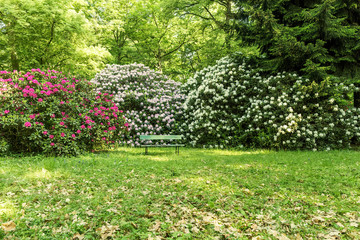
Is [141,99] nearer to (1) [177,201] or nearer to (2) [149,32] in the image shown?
(1) [177,201]

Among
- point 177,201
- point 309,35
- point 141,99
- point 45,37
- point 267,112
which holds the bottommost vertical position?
point 177,201

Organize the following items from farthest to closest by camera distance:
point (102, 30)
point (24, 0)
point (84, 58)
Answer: point (102, 30) → point (84, 58) → point (24, 0)

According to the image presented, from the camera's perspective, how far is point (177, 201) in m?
3.89

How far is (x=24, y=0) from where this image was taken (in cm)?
1173

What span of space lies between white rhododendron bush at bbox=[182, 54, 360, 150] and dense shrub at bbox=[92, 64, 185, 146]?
1.32 meters

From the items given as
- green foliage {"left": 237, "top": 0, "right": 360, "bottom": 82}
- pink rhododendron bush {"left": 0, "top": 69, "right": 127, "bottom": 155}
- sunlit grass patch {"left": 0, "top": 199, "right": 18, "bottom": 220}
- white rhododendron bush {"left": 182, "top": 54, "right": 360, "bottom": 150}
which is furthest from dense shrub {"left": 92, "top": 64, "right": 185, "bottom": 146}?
sunlit grass patch {"left": 0, "top": 199, "right": 18, "bottom": 220}

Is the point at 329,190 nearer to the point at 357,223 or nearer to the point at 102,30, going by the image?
the point at 357,223

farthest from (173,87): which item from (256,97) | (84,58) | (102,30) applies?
(102,30)

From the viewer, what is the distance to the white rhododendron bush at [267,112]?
819 centimetres

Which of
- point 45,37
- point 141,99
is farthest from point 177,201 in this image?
point 45,37

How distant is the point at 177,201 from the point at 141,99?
8.04 meters

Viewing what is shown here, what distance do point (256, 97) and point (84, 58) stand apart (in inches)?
424

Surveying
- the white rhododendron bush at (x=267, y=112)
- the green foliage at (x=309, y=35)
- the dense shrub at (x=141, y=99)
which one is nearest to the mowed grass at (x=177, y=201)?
the white rhododendron bush at (x=267, y=112)

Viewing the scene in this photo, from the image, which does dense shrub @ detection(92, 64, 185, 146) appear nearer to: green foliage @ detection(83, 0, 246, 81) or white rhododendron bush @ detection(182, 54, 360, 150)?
white rhododendron bush @ detection(182, 54, 360, 150)
